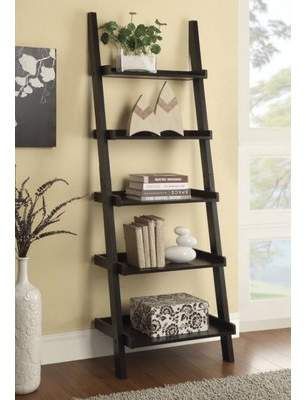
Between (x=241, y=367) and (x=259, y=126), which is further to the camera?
(x=259, y=126)

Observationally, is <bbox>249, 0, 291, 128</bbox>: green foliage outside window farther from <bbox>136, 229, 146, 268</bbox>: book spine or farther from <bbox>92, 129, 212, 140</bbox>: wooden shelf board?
<bbox>136, 229, 146, 268</bbox>: book spine

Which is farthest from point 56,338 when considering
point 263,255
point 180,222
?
point 263,255

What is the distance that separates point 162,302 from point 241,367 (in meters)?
0.54

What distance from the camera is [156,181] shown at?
347 cm

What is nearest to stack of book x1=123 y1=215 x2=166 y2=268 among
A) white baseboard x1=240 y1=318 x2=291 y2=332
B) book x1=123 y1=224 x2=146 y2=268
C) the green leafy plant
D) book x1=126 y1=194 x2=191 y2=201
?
book x1=123 y1=224 x2=146 y2=268

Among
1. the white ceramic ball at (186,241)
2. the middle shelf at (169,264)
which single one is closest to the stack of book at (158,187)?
the white ceramic ball at (186,241)

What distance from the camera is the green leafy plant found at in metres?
3.46

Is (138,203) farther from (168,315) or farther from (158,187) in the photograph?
(168,315)

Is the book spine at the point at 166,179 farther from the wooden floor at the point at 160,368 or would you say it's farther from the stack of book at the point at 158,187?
the wooden floor at the point at 160,368

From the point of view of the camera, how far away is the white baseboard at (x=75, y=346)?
11.6 ft

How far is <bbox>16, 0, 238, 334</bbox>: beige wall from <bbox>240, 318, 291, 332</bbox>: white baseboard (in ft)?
1.15

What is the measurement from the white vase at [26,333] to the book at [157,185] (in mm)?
743

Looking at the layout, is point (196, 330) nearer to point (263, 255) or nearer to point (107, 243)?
point (107, 243)

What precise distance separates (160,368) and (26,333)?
2.60 ft
